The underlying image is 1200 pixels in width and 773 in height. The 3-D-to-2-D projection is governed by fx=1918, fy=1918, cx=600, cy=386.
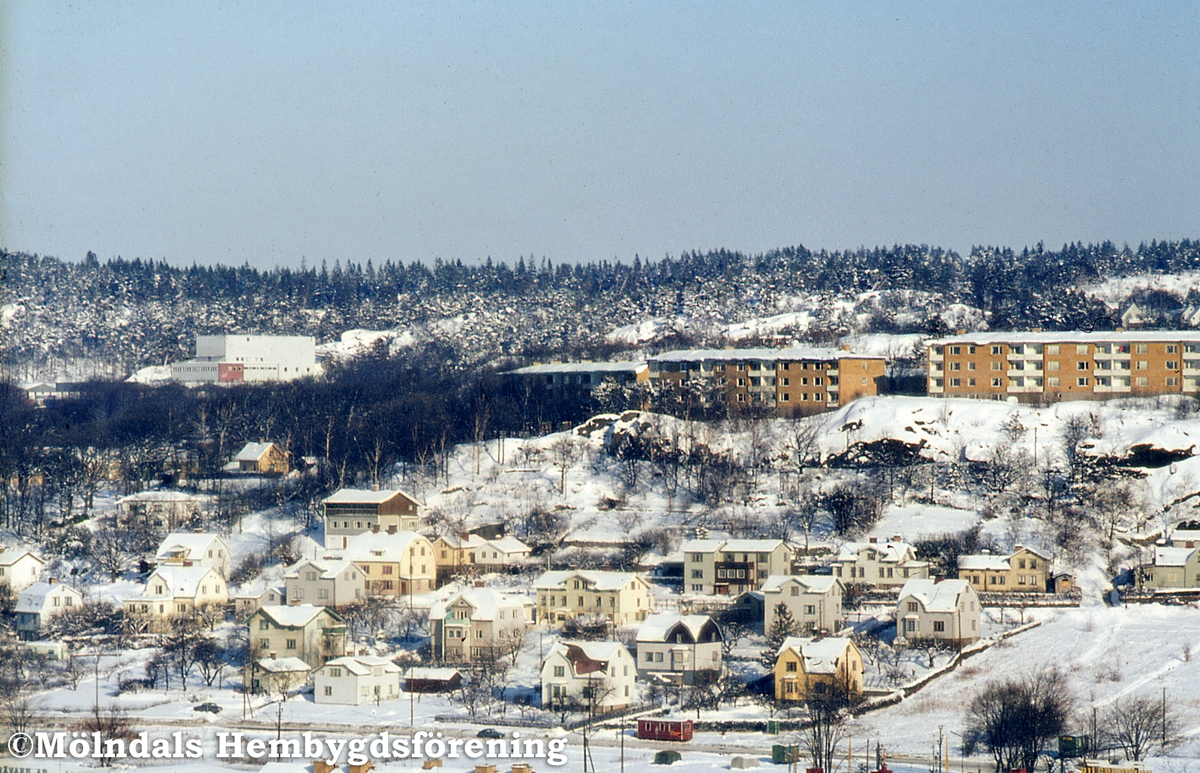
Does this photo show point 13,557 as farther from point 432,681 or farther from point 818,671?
point 818,671

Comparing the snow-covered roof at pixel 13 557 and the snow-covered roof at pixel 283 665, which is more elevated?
the snow-covered roof at pixel 13 557

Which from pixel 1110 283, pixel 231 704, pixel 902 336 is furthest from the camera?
pixel 1110 283

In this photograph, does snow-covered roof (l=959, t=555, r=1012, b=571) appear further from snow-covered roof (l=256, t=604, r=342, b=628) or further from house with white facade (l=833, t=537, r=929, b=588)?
snow-covered roof (l=256, t=604, r=342, b=628)

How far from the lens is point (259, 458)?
72125mm

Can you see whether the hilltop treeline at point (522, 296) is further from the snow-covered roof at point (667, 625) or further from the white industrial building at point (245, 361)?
the snow-covered roof at point (667, 625)

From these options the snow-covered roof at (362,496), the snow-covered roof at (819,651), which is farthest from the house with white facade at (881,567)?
the snow-covered roof at (362,496)

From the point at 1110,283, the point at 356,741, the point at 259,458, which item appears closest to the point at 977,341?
the point at 259,458

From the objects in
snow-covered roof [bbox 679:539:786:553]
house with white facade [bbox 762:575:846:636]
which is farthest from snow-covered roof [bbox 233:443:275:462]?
house with white facade [bbox 762:575:846:636]

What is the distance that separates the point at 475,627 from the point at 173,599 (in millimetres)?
10188

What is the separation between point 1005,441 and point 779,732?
1107 inches

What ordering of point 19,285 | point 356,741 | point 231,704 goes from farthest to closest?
point 19,285 < point 231,704 < point 356,741

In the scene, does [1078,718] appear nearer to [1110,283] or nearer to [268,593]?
[268,593]

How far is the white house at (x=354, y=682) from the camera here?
4491 centimetres

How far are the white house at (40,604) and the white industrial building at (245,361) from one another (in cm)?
5558
